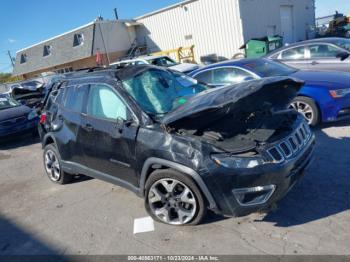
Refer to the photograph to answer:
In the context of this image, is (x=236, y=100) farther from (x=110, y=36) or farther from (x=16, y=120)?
(x=110, y=36)

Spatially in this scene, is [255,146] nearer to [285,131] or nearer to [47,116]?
[285,131]

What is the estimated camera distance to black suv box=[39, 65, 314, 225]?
323cm

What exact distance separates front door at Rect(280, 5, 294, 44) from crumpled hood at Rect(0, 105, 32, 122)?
2068 cm

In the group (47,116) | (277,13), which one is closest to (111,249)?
(47,116)

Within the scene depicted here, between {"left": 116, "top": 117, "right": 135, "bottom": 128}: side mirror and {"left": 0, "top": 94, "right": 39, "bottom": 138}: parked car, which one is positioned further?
{"left": 0, "top": 94, "right": 39, "bottom": 138}: parked car

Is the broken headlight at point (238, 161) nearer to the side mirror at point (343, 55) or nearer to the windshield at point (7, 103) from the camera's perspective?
the side mirror at point (343, 55)

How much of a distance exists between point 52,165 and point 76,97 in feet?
4.97

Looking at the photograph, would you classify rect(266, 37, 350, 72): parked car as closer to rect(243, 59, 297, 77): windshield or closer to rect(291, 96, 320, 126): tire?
rect(243, 59, 297, 77): windshield

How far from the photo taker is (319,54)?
860 centimetres

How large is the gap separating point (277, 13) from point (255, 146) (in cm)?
2412

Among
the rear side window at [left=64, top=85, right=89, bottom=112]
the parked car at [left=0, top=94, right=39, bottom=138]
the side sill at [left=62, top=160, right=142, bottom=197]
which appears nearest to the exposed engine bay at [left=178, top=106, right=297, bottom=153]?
the side sill at [left=62, top=160, right=142, bottom=197]

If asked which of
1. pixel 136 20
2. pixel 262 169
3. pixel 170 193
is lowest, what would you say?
pixel 170 193

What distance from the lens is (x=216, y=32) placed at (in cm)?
2262

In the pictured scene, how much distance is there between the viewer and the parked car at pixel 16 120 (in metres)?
9.39
